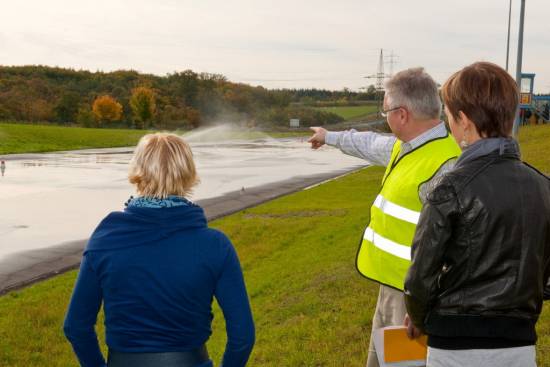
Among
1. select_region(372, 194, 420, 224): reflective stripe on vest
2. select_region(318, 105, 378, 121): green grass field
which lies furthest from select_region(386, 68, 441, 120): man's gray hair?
select_region(318, 105, 378, 121): green grass field

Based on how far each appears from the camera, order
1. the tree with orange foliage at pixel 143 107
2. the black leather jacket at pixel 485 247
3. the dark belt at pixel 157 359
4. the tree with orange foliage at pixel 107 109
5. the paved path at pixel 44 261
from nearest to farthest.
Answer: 1. the black leather jacket at pixel 485 247
2. the dark belt at pixel 157 359
3. the paved path at pixel 44 261
4. the tree with orange foliage at pixel 143 107
5. the tree with orange foliage at pixel 107 109

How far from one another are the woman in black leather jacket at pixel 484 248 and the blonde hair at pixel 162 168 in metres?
0.96

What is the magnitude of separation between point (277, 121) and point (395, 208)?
341 ft

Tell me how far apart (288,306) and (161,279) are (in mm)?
4993

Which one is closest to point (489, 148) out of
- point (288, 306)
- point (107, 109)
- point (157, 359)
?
point (157, 359)

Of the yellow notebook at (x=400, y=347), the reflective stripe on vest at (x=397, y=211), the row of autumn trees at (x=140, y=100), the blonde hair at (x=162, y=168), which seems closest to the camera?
the blonde hair at (x=162, y=168)

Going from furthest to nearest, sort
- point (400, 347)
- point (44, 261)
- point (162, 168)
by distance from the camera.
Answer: point (44, 261) → point (400, 347) → point (162, 168)

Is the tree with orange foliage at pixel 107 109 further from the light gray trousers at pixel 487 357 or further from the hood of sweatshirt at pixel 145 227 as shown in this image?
the light gray trousers at pixel 487 357

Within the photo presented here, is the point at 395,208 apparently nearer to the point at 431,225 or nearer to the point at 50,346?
the point at 431,225

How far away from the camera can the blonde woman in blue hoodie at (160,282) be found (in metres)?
2.54

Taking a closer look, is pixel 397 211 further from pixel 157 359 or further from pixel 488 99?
pixel 157 359

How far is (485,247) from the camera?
240 centimetres

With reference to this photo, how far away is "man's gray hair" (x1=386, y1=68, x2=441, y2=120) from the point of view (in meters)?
A: 3.51

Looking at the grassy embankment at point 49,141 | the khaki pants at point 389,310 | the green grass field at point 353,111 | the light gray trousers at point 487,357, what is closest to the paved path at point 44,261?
the khaki pants at point 389,310
